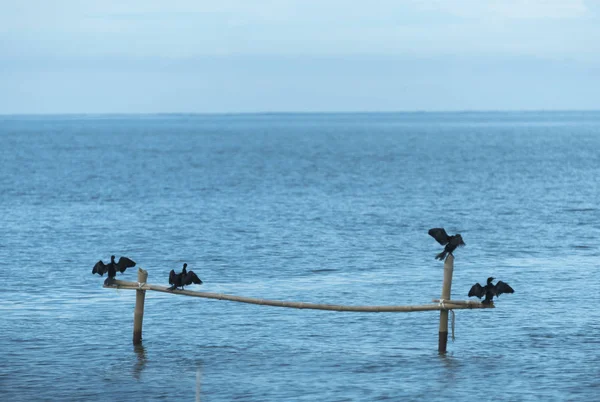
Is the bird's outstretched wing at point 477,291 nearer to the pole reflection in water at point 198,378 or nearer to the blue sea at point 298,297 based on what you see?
the blue sea at point 298,297

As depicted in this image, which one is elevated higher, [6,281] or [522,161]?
[522,161]

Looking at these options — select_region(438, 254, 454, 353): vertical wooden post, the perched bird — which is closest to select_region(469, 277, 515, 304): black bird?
select_region(438, 254, 454, 353): vertical wooden post

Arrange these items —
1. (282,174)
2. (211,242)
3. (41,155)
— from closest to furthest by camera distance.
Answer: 1. (211,242)
2. (282,174)
3. (41,155)

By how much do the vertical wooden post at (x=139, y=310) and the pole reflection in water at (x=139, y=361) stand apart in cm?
23

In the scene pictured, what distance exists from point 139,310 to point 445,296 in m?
7.08

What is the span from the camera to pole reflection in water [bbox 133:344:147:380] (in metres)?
21.1

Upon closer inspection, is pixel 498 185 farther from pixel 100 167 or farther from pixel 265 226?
pixel 100 167

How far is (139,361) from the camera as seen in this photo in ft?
72.6

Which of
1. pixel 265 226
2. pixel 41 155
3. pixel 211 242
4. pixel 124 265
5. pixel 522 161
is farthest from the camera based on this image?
pixel 41 155

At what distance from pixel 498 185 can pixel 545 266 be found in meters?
46.2

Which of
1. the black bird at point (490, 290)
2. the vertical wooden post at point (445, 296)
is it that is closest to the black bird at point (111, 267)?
the vertical wooden post at point (445, 296)

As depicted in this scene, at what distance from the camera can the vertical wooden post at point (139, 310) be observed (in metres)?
22.1

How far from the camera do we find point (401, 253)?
40.1 metres

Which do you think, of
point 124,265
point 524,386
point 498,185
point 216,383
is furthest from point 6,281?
point 498,185
